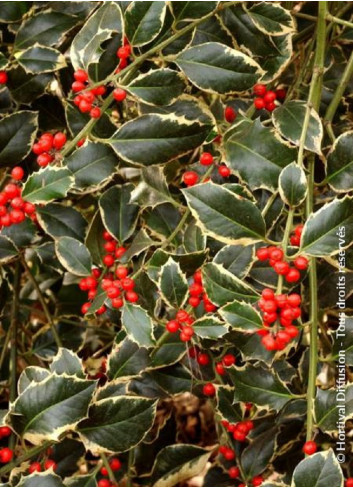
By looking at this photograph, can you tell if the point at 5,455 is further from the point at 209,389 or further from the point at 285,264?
the point at 285,264

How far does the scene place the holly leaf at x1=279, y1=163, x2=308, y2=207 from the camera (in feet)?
3.31

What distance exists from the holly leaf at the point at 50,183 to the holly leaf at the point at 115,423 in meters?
0.34

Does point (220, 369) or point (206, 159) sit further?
point (220, 369)

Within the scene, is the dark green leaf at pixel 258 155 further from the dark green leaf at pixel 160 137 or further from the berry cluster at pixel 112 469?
the berry cluster at pixel 112 469

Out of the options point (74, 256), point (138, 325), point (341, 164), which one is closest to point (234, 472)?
point (138, 325)

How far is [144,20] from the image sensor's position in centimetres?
111

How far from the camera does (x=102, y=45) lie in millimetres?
1237

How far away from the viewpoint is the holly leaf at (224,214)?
3.37ft

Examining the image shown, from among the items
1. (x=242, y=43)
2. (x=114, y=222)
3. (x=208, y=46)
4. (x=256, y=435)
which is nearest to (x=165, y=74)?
(x=208, y=46)

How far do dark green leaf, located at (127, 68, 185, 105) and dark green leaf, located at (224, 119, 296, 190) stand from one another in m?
0.12

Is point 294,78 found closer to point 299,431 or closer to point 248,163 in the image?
point 248,163

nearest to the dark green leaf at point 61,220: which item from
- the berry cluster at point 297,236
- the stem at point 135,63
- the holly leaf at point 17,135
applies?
the holly leaf at point 17,135

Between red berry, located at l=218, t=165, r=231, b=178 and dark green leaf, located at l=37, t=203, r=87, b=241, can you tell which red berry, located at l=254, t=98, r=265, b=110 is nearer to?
red berry, located at l=218, t=165, r=231, b=178

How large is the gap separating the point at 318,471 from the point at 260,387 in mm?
214
